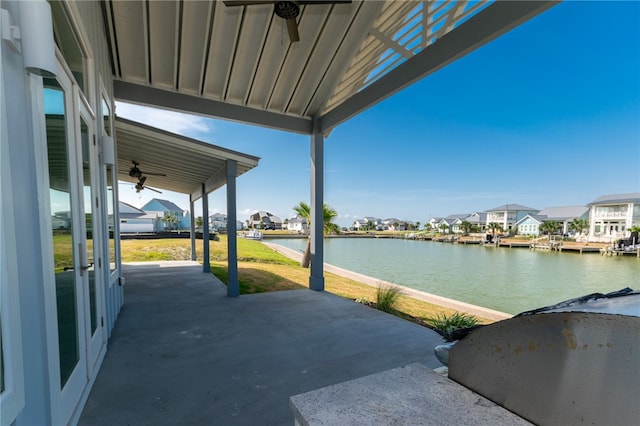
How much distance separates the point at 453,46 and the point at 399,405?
3.98m

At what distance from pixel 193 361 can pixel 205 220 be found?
215 inches

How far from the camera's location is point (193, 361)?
9.53 ft

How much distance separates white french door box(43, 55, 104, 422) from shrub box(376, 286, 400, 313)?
4123 mm

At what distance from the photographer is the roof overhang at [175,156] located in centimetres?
474

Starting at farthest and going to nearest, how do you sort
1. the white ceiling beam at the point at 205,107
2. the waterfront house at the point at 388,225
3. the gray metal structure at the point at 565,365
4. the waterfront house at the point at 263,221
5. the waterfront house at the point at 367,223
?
the waterfront house at the point at 388,225 → the waterfront house at the point at 367,223 → the waterfront house at the point at 263,221 → the white ceiling beam at the point at 205,107 → the gray metal structure at the point at 565,365

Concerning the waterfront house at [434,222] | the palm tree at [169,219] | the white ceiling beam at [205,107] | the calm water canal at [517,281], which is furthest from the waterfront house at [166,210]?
the waterfront house at [434,222]

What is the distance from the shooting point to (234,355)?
304 cm

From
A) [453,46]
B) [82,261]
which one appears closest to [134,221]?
[82,261]

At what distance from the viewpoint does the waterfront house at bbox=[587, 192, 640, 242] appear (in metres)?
26.0

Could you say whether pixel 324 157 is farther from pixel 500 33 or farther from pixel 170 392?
pixel 170 392

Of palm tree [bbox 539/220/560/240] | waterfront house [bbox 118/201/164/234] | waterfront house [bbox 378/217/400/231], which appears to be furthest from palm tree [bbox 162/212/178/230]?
waterfront house [bbox 378/217/400/231]

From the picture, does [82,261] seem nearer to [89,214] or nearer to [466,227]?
[89,214]

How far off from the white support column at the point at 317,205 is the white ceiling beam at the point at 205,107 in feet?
1.17

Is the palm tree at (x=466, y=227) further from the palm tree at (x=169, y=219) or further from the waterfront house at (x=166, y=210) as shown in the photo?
the palm tree at (x=169, y=219)
